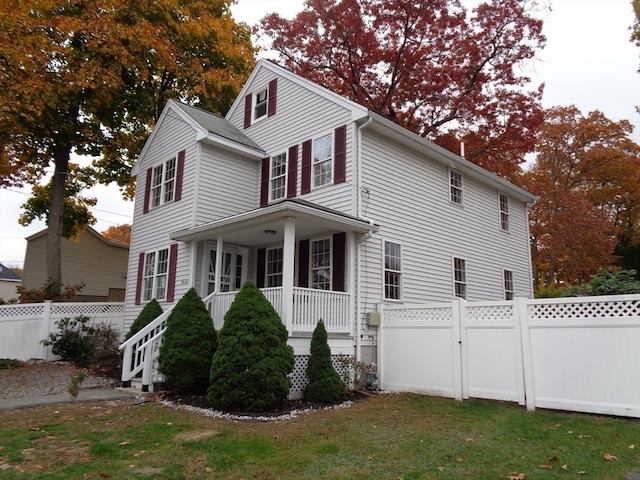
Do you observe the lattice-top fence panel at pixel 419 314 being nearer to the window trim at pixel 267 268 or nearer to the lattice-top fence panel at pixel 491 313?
the lattice-top fence panel at pixel 491 313

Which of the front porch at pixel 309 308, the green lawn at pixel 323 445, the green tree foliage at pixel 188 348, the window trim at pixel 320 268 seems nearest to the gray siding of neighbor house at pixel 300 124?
the window trim at pixel 320 268

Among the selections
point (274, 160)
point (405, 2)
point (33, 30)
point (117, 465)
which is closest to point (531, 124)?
point (405, 2)

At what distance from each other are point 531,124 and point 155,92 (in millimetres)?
17219

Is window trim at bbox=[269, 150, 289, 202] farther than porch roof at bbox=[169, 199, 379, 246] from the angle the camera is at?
Yes

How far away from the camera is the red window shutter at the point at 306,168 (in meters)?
12.1

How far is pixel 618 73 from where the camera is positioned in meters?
22.1

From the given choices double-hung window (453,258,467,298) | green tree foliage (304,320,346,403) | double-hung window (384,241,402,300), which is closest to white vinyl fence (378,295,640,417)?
double-hung window (384,241,402,300)

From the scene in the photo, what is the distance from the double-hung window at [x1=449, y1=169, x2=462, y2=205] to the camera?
1401cm

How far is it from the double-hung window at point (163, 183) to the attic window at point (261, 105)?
9.45ft

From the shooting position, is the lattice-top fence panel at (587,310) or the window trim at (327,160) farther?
the window trim at (327,160)

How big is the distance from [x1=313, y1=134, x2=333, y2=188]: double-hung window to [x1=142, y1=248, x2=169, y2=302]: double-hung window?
4885 millimetres

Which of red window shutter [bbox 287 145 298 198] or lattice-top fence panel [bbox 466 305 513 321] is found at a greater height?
red window shutter [bbox 287 145 298 198]

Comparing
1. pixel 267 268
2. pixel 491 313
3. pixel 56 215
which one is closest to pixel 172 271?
pixel 267 268

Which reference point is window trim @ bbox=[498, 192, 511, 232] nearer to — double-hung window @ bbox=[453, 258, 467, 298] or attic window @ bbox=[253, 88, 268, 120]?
double-hung window @ bbox=[453, 258, 467, 298]
